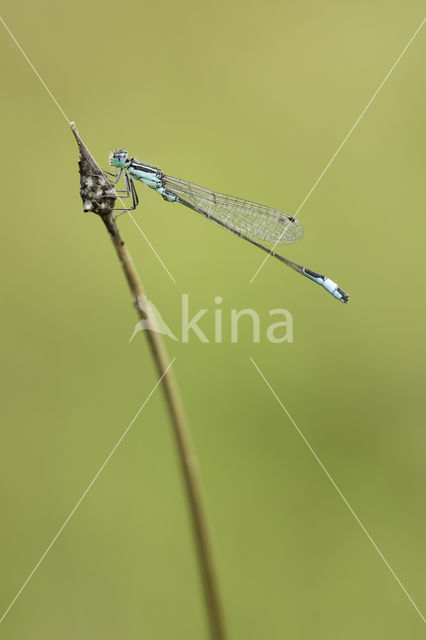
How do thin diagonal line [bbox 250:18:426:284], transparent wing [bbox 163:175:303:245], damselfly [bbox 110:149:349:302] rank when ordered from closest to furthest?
1. damselfly [bbox 110:149:349:302]
2. transparent wing [bbox 163:175:303:245]
3. thin diagonal line [bbox 250:18:426:284]

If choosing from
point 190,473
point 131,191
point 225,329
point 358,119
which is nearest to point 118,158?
point 131,191

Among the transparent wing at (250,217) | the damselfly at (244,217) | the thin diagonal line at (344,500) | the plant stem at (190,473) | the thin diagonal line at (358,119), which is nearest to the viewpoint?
the plant stem at (190,473)

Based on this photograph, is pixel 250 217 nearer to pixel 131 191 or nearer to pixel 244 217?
pixel 244 217

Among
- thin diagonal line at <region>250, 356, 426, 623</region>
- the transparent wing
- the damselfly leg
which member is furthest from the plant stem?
the transparent wing

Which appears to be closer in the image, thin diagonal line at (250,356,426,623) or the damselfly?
thin diagonal line at (250,356,426,623)

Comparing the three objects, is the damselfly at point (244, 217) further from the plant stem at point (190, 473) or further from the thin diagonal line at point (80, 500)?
the plant stem at point (190, 473)

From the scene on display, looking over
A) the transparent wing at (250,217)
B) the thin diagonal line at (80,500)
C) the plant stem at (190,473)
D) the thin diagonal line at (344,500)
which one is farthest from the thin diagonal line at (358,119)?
the plant stem at (190,473)

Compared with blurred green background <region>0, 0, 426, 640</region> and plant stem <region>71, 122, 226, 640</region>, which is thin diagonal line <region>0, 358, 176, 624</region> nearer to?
blurred green background <region>0, 0, 426, 640</region>

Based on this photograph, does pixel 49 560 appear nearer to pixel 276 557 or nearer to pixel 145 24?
pixel 276 557
